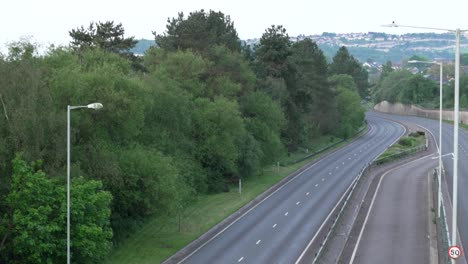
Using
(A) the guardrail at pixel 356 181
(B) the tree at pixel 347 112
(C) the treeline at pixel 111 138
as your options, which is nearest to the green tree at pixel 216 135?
(C) the treeline at pixel 111 138

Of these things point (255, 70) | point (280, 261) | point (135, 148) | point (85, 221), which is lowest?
point (280, 261)

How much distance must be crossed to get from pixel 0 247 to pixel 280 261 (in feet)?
48.7

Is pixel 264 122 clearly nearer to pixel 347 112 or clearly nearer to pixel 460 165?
pixel 460 165

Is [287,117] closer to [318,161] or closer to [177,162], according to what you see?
[318,161]

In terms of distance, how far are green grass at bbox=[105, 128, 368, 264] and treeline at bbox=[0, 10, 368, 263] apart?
1.41m

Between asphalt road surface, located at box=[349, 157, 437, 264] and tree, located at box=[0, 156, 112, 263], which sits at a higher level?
tree, located at box=[0, 156, 112, 263]

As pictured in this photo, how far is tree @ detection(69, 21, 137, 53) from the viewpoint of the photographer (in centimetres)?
7144

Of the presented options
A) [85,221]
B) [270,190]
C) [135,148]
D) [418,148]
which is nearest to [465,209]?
[270,190]

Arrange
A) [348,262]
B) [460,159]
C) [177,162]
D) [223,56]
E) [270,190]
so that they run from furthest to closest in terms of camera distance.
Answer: [460,159], [223,56], [270,190], [177,162], [348,262]

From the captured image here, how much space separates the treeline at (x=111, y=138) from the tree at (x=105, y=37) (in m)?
0.11

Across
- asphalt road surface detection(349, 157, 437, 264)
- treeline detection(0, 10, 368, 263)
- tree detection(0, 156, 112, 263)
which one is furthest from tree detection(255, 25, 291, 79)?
tree detection(0, 156, 112, 263)

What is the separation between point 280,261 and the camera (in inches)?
1592

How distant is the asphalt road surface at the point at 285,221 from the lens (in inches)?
1672

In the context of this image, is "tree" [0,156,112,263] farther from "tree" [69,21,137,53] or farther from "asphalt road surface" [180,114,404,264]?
"tree" [69,21,137,53]
